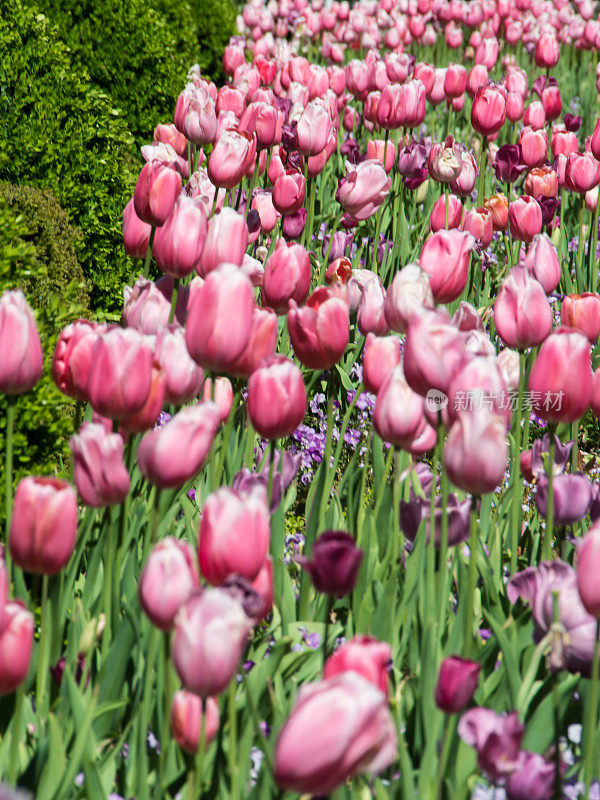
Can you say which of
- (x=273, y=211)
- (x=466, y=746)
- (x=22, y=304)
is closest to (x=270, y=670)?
(x=466, y=746)

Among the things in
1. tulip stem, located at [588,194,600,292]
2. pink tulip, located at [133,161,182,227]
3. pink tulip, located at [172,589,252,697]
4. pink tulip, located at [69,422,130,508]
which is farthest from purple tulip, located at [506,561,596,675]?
tulip stem, located at [588,194,600,292]

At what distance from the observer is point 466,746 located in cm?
160

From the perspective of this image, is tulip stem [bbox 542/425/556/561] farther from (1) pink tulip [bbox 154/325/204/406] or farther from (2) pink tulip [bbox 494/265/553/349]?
(1) pink tulip [bbox 154/325/204/406]

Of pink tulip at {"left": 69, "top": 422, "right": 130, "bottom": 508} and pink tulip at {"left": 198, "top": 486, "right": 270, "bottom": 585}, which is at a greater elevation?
pink tulip at {"left": 69, "top": 422, "right": 130, "bottom": 508}

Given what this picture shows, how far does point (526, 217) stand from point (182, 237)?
1586 mm

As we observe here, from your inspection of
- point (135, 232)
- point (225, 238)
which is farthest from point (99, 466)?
point (135, 232)

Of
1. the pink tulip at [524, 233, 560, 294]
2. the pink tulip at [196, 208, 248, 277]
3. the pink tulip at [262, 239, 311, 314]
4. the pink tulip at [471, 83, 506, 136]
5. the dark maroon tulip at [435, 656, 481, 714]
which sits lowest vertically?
the dark maroon tulip at [435, 656, 481, 714]

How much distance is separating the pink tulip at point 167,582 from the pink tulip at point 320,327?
79cm

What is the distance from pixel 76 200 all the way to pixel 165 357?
2.34 m

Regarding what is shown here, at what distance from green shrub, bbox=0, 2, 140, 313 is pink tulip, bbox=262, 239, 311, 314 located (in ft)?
5.66

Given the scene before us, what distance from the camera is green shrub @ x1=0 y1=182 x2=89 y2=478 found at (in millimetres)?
2105

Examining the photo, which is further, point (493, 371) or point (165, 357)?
point (165, 357)

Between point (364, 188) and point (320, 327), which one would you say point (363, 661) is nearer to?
point (320, 327)

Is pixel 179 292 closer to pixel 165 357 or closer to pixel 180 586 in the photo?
pixel 165 357
